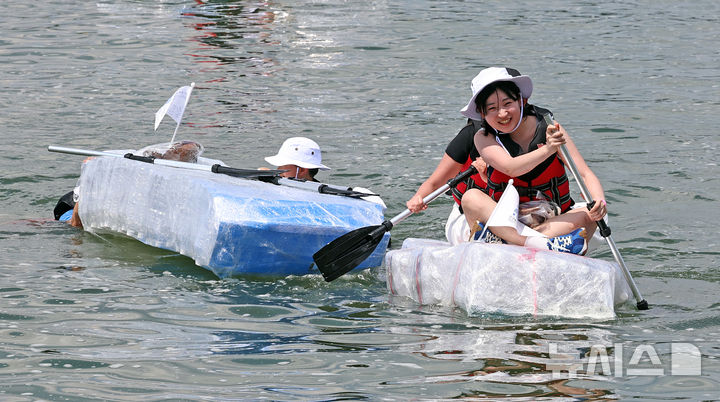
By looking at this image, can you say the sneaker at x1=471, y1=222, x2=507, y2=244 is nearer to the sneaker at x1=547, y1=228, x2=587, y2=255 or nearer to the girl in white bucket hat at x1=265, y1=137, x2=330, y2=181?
the sneaker at x1=547, y1=228, x2=587, y2=255

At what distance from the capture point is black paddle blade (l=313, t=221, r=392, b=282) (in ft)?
19.9

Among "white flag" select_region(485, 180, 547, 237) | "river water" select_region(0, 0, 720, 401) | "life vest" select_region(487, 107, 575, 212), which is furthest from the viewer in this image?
"life vest" select_region(487, 107, 575, 212)

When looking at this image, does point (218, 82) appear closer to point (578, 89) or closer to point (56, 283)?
point (578, 89)

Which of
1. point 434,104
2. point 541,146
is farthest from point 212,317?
point 434,104

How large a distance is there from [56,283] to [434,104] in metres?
7.43

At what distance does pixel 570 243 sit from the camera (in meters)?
5.58

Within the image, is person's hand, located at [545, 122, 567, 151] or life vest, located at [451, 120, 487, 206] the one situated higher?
person's hand, located at [545, 122, 567, 151]

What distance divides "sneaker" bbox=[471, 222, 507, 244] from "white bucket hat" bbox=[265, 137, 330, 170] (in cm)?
193

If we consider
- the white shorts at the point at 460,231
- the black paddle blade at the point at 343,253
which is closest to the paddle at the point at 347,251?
the black paddle blade at the point at 343,253

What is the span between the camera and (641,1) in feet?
70.2

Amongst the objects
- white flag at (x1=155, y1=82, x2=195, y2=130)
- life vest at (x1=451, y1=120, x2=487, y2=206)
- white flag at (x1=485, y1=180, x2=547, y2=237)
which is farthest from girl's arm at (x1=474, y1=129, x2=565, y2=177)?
white flag at (x1=155, y1=82, x2=195, y2=130)

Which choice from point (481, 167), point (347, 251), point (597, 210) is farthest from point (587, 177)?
point (347, 251)

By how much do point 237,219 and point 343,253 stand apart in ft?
2.10

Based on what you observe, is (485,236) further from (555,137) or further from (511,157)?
(555,137)
